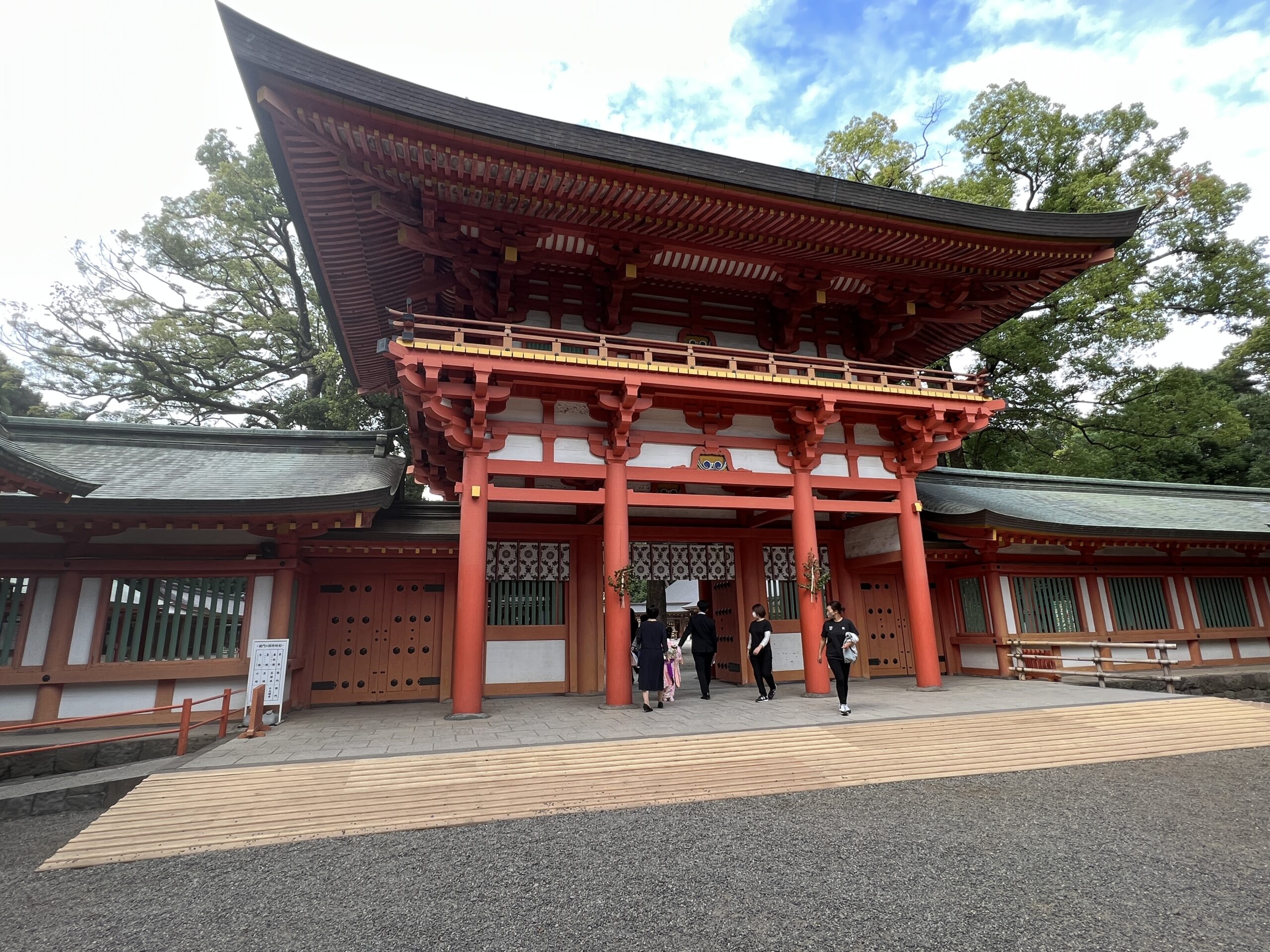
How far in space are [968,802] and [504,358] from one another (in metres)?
7.66

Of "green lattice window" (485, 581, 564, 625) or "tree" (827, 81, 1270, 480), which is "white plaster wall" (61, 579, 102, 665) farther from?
"tree" (827, 81, 1270, 480)

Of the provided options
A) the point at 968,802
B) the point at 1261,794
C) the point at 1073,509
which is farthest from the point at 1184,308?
the point at 968,802

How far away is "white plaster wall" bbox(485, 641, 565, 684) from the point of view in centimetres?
1155

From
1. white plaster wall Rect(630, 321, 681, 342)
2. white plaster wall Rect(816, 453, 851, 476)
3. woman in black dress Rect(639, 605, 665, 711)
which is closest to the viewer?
woman in black dress Rect(639, 605, 665, 711)

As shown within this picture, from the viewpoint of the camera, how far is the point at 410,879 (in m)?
4.12

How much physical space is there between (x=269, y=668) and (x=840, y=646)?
8024 mm

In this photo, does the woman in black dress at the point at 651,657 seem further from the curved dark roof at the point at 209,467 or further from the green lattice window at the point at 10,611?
the green lattice window at the point at 10,611

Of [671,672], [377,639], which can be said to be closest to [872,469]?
[671,672]

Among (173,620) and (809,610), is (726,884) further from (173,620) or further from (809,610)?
(173,620)

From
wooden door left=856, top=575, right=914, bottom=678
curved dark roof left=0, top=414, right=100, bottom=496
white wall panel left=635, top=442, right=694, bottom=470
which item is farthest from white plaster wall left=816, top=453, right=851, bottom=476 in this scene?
curved dark roof left=0, top=414, right=100, bottom=496

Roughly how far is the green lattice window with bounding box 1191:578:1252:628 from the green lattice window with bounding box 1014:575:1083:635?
3.85 meters

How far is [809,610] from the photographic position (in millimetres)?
10195

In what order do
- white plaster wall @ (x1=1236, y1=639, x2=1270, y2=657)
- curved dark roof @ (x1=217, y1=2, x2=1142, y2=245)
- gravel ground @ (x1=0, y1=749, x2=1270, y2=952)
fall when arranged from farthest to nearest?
white plaster wall @ (x1=1236, y1=639, x2=1270, y2=657) → curved dark roof @ (x1=217, y1=2, x2=1142, y2=245) → gravel ground @ (x1=0, y1=749, x2=1270, y2=952)

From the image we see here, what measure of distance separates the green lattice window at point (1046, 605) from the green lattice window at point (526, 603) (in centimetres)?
989
